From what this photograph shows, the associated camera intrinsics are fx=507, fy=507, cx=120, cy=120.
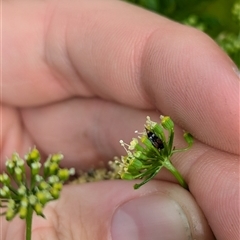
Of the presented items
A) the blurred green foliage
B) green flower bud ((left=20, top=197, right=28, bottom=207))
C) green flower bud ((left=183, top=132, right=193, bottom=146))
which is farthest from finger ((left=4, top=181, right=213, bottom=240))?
the blurred green foliage

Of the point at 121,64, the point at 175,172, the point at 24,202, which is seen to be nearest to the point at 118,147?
the point at 121,64

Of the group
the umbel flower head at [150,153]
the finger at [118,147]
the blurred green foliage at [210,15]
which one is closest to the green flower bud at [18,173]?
the umbel flower head at [150,153]

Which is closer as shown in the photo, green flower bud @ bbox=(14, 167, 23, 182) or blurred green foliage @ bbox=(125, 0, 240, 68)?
green flower bud @ bbox=(14, 167, 23, 182)

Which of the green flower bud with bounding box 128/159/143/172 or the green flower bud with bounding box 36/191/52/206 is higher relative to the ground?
the green flower bud with bounding box 128/159/143/172

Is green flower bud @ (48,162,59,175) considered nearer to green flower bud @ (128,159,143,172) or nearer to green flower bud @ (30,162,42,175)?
green flower bud @ (30,162,42,175)

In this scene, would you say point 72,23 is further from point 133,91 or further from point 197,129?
point 197,129

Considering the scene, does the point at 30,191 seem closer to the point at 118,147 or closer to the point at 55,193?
the point at 55,193

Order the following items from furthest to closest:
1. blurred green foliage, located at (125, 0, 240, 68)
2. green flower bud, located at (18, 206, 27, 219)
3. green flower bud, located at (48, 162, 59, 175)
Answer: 1. blurred green foliage, located at (125, 0, 240, 68)
2. green flower bud, located at (48, 162, 59, 175)
3. green flower bud, located at (18, 206, 27, 219)

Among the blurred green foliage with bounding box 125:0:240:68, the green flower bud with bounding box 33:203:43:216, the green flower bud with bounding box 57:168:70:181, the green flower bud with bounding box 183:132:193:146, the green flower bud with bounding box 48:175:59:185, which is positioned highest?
the blurred green foliage with bounding box 125:0:240:68

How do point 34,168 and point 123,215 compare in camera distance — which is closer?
point 34,168
